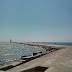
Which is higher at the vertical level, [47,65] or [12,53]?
[47,65]

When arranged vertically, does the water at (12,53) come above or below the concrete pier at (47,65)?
below

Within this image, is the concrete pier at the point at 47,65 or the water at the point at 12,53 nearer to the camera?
the concrete pier at the point at 47,65

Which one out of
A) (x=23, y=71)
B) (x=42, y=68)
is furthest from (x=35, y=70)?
(x=23, y=71)

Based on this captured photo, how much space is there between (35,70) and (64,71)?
1.42 meters

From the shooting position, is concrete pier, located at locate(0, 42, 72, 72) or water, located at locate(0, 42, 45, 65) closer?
concrete pier, located at locate(0, 42, 72, 72)

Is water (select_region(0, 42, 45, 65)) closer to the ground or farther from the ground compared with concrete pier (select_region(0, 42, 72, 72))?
closer to the ground

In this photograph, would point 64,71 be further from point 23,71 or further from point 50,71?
point 23,71

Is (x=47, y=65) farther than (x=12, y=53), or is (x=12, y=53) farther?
(x=12, y=53)

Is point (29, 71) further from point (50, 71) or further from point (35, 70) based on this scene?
point (50, 71)

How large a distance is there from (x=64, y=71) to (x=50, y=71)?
601mm

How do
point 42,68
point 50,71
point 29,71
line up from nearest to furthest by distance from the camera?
point 50,71 → point 29,71 → point 42,68

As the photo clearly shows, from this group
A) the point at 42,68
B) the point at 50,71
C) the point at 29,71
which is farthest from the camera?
the point at 42,68

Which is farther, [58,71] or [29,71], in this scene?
[29,71]

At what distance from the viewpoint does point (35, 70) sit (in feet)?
17.0
